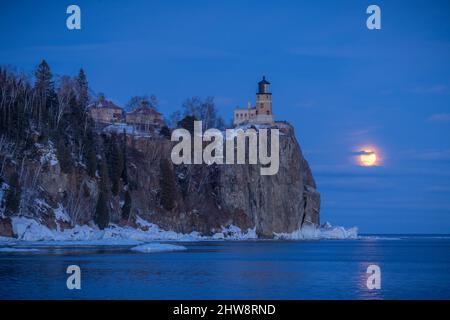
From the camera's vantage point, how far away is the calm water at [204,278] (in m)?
37.4

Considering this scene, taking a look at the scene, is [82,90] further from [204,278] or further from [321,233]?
[321,233]

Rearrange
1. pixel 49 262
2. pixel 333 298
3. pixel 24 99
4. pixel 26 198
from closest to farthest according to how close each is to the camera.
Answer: pixel 333 298 < pixel 49 262 < pixel 26 198 < pixel 24 99

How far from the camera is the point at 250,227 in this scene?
118 meters

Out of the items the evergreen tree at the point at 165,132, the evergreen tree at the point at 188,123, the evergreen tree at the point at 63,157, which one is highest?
the evergreen tree at the point at 188,123

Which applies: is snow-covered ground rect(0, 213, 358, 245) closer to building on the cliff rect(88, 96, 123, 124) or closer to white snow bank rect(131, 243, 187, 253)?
white snow bank rect(131, 243, 187, 253)

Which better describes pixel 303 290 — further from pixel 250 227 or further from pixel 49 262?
pixel 250 227

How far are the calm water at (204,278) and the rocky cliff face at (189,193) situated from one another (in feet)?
53.6

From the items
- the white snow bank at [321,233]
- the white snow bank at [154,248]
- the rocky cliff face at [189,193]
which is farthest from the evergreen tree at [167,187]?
the white snow bank at [321,233]

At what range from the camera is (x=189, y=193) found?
110188 millimetres

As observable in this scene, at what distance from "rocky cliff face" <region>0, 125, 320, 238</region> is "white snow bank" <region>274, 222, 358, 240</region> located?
1.21m

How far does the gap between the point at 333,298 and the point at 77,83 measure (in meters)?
73.4

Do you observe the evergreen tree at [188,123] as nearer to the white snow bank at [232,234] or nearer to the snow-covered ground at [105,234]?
the white snow bank at [232,234]
